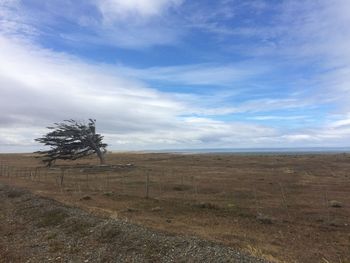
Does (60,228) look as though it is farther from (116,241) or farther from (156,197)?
(156,197)

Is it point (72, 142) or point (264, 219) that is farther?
point (72, 142)

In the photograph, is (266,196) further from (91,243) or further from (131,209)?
(91,243)

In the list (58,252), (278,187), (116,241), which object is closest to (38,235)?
(58,252)

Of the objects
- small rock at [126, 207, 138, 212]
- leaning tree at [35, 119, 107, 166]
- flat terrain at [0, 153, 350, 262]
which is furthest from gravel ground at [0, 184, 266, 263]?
leaning tree at [35, 119, 107, 166]

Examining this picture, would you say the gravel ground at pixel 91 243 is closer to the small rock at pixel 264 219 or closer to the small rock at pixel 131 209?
the small rock at pixel 131 209

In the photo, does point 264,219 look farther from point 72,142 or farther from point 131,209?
point 72,142

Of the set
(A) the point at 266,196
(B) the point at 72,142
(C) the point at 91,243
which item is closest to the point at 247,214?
(A) the point at 266,196

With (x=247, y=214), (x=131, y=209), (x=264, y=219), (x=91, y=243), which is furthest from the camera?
(x=131, y=209)

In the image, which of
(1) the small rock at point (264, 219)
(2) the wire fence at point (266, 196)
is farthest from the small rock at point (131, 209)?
(1) the small rock at point (264, 219)

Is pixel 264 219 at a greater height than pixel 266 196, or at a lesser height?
lesser

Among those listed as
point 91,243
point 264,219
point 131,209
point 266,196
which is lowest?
point 91,243

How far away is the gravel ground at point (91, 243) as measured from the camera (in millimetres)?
12383

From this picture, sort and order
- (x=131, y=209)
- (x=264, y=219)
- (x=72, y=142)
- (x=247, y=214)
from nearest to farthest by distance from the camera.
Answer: (x=264, y=219) < (x=247, y=214) < (x=131, y=209) < (x=72, y=142)

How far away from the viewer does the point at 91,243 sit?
48.3 ft
